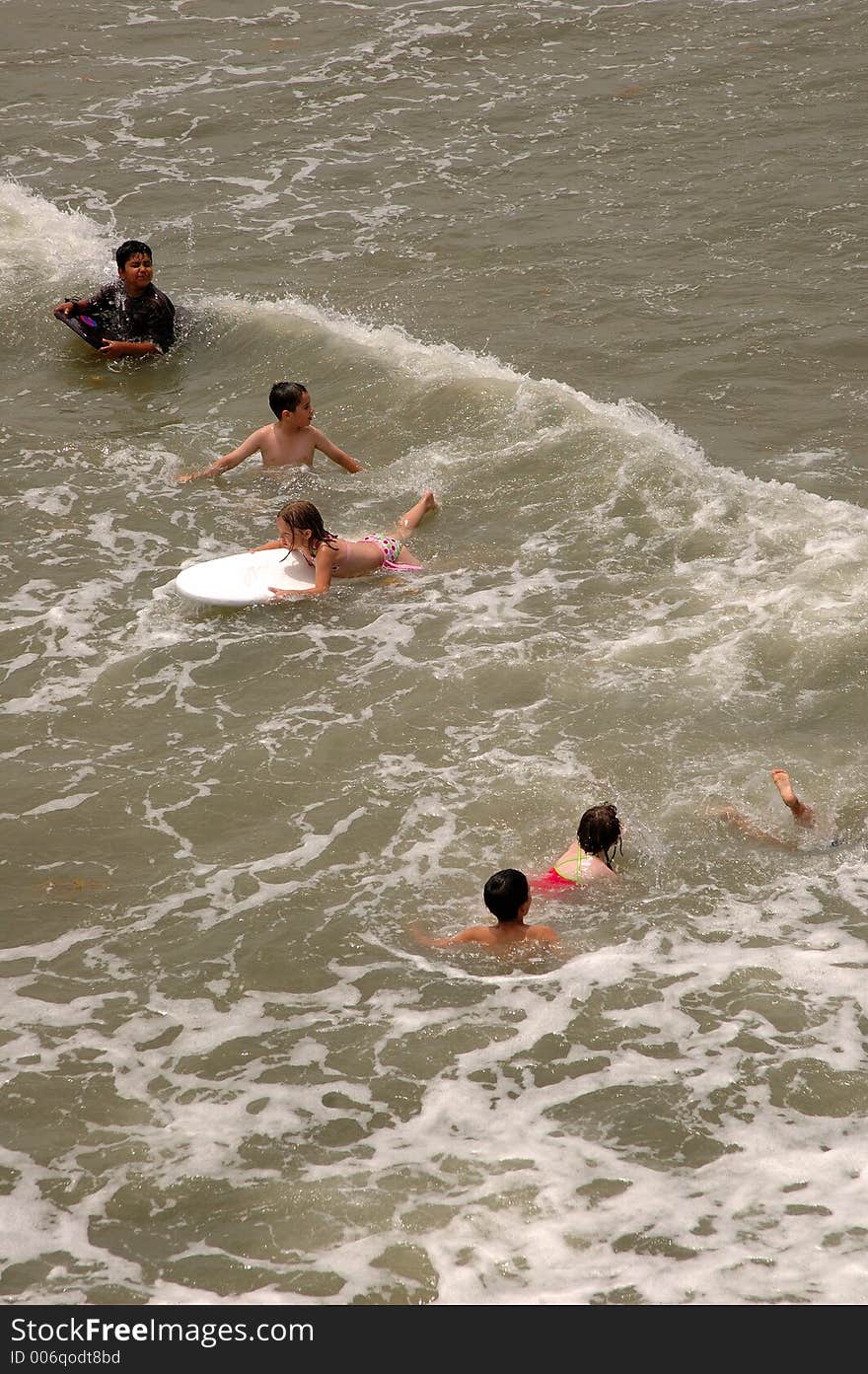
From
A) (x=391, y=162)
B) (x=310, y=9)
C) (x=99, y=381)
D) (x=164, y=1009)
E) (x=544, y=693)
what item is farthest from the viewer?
(x=310, y=9)

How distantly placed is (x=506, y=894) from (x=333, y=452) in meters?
4.96

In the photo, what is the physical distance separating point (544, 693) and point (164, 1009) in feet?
9.28

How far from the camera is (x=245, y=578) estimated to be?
8688mm

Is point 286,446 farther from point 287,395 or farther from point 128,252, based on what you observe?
point 128,252

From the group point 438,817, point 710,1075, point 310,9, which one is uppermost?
point 310,9

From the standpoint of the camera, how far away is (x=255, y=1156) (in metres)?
5.21

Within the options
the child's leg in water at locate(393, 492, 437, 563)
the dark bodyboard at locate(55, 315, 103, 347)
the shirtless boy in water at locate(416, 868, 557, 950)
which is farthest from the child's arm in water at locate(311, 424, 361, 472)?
the shirtless boy in water at locate(416, 868, 557, 950)

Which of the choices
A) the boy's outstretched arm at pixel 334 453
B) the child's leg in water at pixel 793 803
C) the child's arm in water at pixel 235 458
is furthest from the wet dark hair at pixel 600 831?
the child's arm in water at pixel 235 458

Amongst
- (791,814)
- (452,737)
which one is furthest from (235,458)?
(791,814)

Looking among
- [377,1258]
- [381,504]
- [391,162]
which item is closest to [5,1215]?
[377,1258]

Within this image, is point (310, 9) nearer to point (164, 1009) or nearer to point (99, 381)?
point (99, 381)

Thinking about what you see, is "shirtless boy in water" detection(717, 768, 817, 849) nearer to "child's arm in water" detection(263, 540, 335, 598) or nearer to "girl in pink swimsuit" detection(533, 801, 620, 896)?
"girl in pink swimsuit" detection(533, 801, 620, 896)

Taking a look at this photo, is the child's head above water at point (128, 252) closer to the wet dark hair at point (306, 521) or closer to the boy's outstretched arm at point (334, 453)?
the boy's outstretched arm at point (334, 453)

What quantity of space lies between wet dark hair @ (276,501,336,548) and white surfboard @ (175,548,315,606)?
0.19 m
